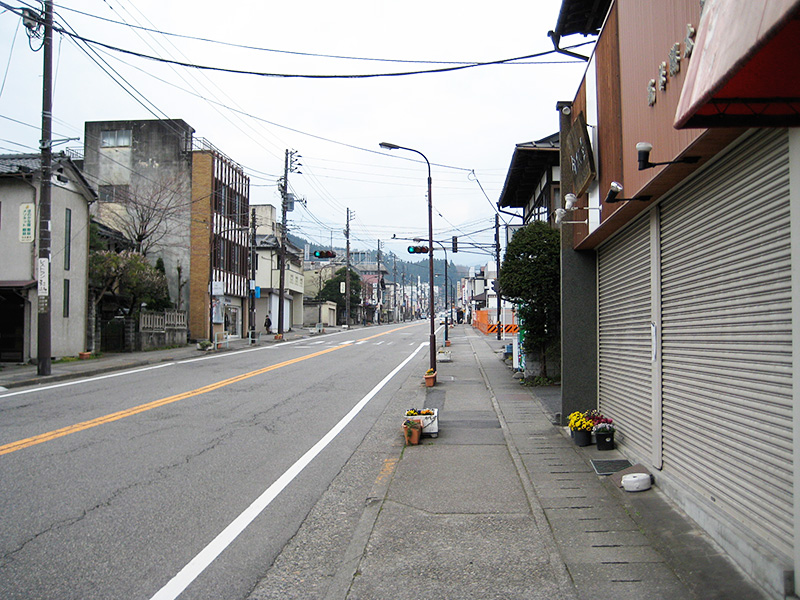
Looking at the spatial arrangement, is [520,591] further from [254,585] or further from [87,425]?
[87,425]

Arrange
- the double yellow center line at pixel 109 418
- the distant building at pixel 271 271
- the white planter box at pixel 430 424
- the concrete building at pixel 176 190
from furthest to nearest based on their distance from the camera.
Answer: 1. the distant building at pixel 271 271
2. the concrete building at pixel 176 190
3. the white planter box at pixel 430 424
4. the double yellow center line at pixel 109 418

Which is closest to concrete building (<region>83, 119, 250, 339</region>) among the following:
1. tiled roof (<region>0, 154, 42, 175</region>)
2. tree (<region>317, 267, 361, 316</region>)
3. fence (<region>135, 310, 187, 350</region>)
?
fence (<region>135, 310, 187, 350</region>)

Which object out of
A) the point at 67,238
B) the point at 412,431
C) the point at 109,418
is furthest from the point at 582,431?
the point at 67,238

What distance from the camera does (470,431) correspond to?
417 inches

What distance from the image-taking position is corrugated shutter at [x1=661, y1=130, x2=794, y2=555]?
4.12 metres

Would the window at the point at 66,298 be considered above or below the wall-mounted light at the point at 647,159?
below

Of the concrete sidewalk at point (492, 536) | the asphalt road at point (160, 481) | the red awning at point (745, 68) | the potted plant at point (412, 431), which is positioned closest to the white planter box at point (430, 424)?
the potted plant at point (412, 431)

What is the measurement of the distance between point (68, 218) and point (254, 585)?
24.5 m

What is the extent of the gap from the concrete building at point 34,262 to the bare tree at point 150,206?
11.4m

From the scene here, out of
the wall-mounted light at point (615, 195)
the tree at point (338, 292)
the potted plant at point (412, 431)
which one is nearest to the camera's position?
the wall-mounted light at point (615, 195)

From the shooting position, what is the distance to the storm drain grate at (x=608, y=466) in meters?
7.32

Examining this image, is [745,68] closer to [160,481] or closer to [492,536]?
[492,536]

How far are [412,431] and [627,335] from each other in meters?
3.43

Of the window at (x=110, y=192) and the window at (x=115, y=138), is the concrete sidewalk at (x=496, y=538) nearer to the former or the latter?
the window at (x=110, y=192)
